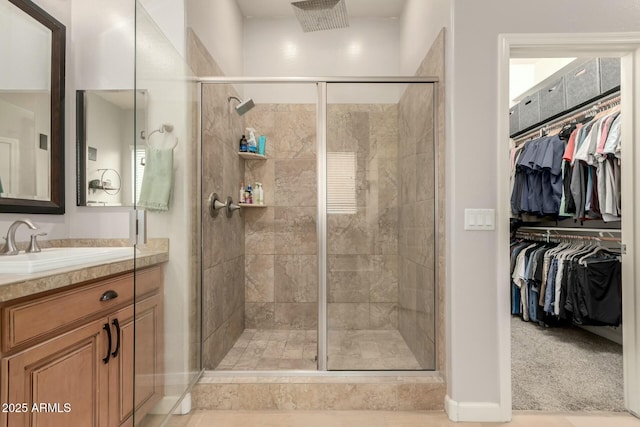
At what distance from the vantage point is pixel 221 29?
2.89 metres

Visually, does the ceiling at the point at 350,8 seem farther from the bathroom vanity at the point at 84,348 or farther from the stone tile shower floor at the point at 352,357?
the stone tile shower floor at the point at 352,357

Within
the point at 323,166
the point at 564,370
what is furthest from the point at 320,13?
the point at 564,370

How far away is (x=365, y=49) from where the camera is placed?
3.73 m

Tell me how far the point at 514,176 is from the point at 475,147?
2508 mm

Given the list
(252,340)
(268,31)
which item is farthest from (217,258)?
(268,31)

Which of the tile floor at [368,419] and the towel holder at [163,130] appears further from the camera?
the tile floor at [368,419]

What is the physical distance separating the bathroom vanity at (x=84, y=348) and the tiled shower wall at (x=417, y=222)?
1.47 m

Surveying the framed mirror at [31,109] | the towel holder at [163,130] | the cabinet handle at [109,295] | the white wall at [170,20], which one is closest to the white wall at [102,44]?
the framed mirror at [31,109]

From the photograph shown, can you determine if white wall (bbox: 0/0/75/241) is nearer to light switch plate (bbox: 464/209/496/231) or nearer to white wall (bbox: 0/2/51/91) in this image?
white wall (bbox: 0/2/51/91)

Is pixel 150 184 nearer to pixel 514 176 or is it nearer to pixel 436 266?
pixel 436 266

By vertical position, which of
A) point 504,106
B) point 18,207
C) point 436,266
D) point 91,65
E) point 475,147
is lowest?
point 436,266

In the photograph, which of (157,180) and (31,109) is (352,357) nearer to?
(157,180)

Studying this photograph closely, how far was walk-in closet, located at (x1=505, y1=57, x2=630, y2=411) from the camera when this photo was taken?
2545mm

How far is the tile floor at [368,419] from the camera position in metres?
1.98
